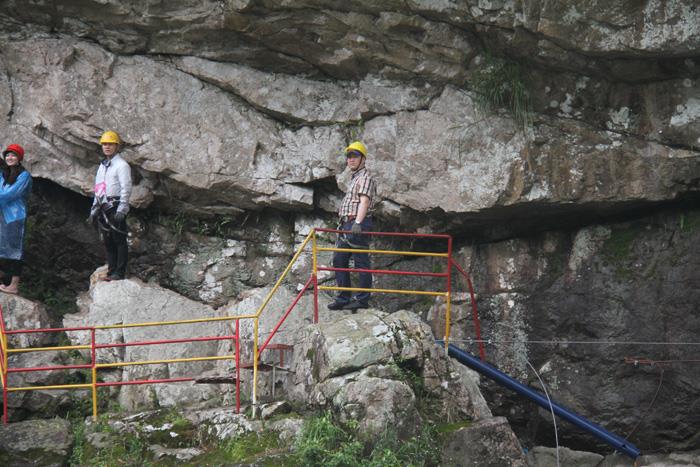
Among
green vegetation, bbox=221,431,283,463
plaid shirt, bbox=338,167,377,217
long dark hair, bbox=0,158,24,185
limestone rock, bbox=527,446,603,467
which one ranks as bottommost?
limestone rock, bbox=527,446,603,467

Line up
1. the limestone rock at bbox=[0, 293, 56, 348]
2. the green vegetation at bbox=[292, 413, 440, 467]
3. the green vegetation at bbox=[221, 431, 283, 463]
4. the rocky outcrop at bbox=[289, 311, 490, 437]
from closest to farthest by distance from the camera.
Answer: the green vegetation at bbox=[292, 413, 440, 467] → the rocky outcrop at bbox=[289, 311, 490, 437] → the green vegetation at bbox=[221, 431, 283, 463] → the limestone rock at bbox=[0, 293, 56, 348]

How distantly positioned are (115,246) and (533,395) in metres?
5.48

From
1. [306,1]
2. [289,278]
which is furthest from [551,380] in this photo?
[306,1]

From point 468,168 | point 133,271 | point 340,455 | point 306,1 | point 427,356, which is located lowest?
point 340,455

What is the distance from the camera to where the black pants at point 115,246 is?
38.1ft

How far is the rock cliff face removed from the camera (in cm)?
1092

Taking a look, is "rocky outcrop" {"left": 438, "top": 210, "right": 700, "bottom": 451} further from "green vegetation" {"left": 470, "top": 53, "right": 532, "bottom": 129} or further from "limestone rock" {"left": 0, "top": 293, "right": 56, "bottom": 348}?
"limestone rock" {"left": 0, "top": 293, "right": 56, "bottom": 348}

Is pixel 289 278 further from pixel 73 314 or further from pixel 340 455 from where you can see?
pixel 340 455

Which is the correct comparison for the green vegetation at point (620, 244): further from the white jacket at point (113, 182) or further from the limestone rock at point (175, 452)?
the white jacket at point (113, 182)

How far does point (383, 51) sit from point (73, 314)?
16.8ft

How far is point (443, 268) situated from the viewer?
12.2m

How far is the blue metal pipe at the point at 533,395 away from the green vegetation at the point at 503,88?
295 centimetres

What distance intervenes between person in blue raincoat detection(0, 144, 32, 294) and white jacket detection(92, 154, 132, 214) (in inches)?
33.5

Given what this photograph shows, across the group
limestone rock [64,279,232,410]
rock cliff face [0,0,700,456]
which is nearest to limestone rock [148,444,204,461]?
limestone rock [64,279,232,410]
